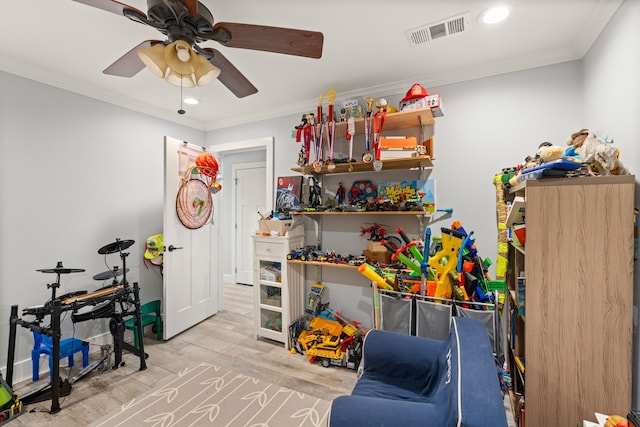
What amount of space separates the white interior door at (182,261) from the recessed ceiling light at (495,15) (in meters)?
2.90

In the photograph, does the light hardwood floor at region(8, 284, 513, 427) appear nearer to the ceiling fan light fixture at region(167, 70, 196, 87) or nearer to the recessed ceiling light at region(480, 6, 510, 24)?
the ceiling fan light fixture at region(167, 70, 196, 87)

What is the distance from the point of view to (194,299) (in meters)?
3.24

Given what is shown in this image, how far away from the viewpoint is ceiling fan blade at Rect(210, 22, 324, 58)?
1313mm

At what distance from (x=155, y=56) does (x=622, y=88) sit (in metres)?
2.46

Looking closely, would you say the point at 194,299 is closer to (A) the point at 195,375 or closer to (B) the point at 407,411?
(A) the point at 195,375

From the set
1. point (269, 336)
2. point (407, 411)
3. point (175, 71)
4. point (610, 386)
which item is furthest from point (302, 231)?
point (610, 386)

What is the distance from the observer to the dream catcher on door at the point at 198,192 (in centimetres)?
294

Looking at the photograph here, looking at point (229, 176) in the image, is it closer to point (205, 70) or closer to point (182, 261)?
point (182, 261)

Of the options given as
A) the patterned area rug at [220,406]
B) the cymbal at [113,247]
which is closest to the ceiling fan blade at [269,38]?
the cymbal at [113,247]

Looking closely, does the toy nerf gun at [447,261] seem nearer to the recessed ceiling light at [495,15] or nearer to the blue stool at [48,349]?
the recessed ceiling light at [495,15]

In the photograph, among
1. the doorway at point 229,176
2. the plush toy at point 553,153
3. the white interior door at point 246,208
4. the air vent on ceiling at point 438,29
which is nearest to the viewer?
the plush toy at point 553,153

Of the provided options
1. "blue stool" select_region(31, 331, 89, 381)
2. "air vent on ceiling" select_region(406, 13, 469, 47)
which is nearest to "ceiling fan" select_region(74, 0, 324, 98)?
"air vent on ceiling" select_region(406, 13, 469, 47)

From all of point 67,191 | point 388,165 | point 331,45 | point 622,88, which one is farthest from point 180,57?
point 622,88

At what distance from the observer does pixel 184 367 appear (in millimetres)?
2400
